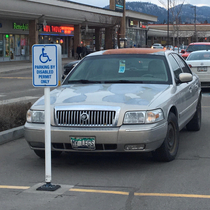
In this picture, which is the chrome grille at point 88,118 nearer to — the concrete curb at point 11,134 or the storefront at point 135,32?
the concrete curb at point 11,134

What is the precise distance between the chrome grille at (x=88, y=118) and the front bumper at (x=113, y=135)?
7 cm

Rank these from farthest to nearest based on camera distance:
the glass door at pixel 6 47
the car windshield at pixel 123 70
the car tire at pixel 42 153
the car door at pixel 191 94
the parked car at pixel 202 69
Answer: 1. the glass door at pixel 6 47
2. the parked car at pixel 202 69
3. the car door at pixel 191 94
4. the car windshield at pixel 123 70
5. the car tire at pixel 42 153

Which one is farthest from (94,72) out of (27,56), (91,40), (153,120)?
(91,40)

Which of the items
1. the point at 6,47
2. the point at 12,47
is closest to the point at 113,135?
the point at 6,47

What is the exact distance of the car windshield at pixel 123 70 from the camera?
7.13 meters

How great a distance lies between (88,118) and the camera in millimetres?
5719

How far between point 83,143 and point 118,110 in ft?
2.06

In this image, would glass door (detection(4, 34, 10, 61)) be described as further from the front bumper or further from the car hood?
the front bumper

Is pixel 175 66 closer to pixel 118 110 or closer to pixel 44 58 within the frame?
pixel 118 110

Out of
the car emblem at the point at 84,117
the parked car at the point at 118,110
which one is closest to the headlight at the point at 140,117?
the parked car at the point at 118,110

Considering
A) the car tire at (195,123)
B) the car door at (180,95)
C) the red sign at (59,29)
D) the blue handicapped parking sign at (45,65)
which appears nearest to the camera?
the blue handicapped parking sign at (45,65)

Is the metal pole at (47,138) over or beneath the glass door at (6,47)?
Answer: beneath

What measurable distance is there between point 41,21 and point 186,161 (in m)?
35.0

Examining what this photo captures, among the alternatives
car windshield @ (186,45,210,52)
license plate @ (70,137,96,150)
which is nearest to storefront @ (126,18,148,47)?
car windshield @ (186,45,210,52)
